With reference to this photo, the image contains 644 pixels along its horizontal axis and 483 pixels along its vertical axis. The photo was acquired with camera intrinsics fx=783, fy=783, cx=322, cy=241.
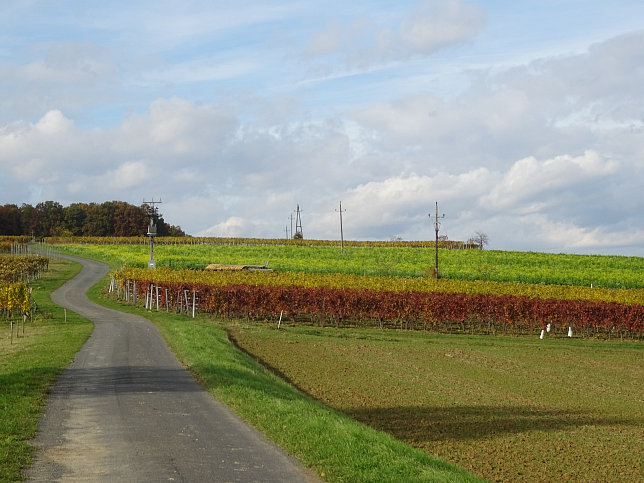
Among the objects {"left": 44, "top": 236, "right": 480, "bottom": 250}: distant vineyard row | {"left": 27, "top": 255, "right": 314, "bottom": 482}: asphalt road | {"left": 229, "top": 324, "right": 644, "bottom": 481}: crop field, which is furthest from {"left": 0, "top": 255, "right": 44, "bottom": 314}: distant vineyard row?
{"left": 44, "top": 236, "right": 480, "bottom": 250}: distant vineyard row

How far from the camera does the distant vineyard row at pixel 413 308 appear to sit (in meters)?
48.1

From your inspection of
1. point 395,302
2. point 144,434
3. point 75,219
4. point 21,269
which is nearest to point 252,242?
point 75,219

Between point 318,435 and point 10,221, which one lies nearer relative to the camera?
point 318,435

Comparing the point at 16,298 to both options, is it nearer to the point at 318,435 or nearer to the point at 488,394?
the point at 488,394

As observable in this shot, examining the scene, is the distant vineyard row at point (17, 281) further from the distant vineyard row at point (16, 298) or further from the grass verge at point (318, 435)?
the grass verge at point (318, 435)

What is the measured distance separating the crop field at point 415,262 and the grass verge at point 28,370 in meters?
44.2

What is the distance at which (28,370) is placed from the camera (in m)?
21.4

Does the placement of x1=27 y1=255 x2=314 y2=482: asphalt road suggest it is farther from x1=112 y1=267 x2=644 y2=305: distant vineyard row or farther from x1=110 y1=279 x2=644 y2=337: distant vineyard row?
x1=112 y1=267 x2=644 y2=305: distant vineyard row

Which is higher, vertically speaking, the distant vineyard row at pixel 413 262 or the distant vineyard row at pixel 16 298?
the distant vineyard row at pixel 413 262

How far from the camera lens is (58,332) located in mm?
35781

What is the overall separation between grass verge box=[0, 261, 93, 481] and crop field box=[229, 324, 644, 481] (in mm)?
7290

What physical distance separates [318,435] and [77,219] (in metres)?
175

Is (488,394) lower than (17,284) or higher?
lower

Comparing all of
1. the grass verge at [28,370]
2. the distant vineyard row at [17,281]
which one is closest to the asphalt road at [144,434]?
the grass verge at [28,370]
